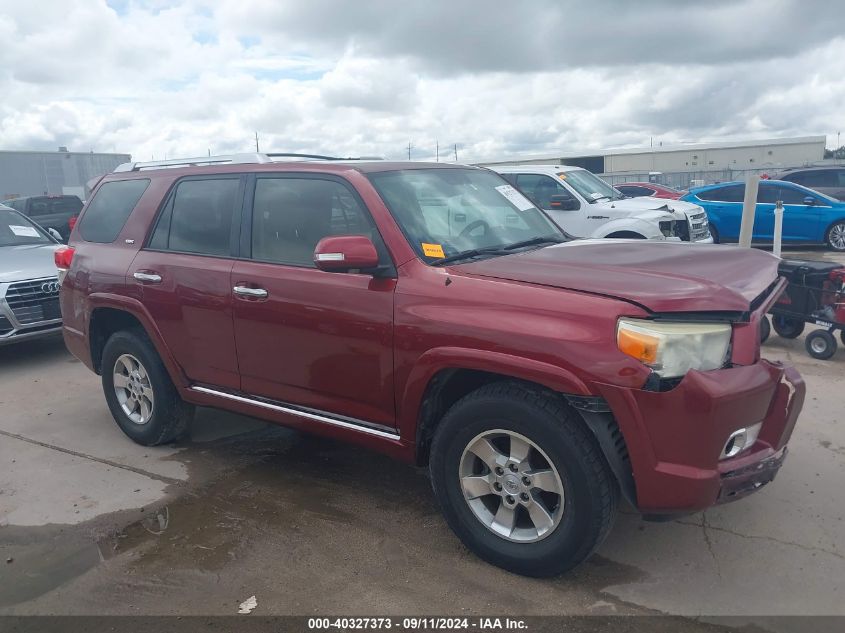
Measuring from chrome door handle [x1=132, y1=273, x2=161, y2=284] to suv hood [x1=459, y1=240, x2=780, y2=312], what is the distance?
7.02ft

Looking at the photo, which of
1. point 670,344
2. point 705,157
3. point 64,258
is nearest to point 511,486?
point 670,344

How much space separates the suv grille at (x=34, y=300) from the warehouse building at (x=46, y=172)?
2765 centimetres

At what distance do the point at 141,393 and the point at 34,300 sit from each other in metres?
3.16

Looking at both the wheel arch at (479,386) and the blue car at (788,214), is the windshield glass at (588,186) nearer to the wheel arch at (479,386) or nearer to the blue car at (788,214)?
the blue car at (788,214)

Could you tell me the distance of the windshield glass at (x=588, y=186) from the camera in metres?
10.2

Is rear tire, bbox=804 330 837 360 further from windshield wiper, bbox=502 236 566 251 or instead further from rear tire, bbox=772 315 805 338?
windshield wiper, bbox=502 236 566 251

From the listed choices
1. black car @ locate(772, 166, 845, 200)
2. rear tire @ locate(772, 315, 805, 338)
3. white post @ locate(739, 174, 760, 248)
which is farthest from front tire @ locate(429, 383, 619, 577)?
black car @ locate(772, 166, 845, 200)

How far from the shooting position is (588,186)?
34.6 feet

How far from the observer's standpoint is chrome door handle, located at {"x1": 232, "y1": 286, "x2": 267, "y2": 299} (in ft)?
12.8

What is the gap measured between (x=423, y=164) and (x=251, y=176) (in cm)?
103

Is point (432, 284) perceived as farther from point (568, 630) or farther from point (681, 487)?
point (568, 630)

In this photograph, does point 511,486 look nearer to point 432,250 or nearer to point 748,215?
point 432,250

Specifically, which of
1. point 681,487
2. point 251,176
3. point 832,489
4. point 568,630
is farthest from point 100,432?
point 832,489

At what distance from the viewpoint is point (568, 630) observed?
284 cm
